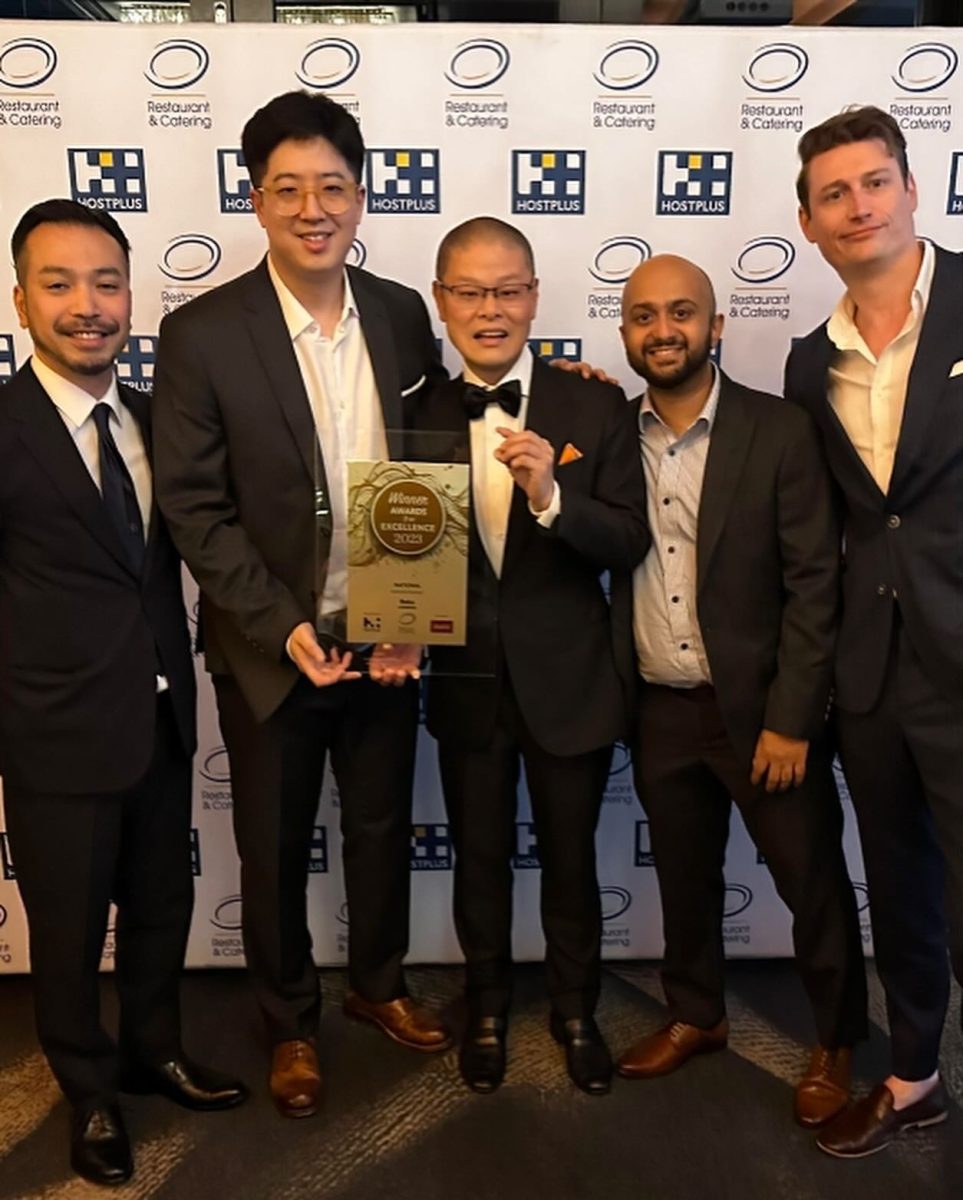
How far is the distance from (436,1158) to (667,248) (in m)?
2.22

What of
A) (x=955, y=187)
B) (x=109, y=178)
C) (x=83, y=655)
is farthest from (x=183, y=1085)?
(x=955, y=187)

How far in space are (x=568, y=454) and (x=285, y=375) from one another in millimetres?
592

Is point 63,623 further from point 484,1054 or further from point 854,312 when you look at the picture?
point 854,312

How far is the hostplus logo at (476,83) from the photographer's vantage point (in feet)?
8.33

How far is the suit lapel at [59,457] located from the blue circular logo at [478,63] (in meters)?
1.31

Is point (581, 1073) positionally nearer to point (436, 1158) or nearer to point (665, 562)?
point (436, 1158)

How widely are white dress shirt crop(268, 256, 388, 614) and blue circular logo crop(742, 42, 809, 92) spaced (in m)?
1.22

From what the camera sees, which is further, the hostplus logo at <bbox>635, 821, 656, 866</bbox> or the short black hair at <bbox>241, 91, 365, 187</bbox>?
the hostplus logo at <bbox>635, 821, 656, 866</bbox>

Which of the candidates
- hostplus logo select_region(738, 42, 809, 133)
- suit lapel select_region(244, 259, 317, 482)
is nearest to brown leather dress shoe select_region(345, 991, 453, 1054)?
suit lapel select_region(244, 259, 317, 482)

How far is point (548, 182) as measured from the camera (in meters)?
2.62

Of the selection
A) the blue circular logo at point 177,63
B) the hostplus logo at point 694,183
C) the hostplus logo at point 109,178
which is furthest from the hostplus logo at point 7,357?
the hostplus logo at point 694,183

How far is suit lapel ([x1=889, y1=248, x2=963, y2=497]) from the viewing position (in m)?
1.90

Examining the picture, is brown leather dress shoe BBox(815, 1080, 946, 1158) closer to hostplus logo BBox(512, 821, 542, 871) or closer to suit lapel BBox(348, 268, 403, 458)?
hostplus logo BBox(512, 821, 542, 871)

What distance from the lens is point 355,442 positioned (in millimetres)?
2168
